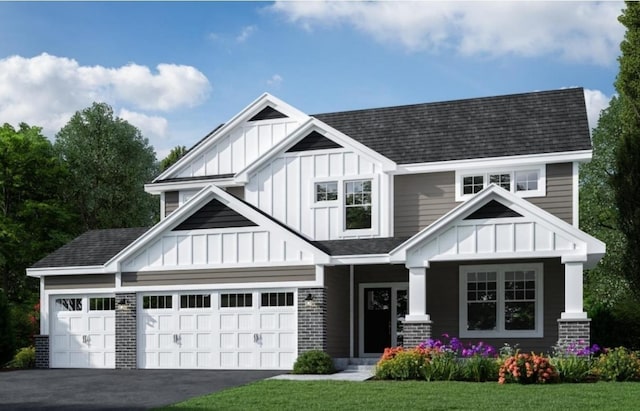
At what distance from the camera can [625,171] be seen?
2562cm

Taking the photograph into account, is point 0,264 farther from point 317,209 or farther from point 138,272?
point 317,209

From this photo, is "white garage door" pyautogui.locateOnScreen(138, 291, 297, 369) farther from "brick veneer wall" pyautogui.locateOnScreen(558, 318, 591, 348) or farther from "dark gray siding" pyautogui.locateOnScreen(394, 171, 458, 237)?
"brick veneer wall" pyautogui.locateOnScreen(558, 318, 591, 348)

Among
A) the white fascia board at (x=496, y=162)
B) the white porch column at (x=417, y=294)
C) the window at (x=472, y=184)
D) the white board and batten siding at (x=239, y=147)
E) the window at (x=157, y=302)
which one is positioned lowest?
the window at (x=157, y=302)

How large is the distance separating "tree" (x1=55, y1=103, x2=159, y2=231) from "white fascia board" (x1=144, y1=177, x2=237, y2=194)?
20.2 metres

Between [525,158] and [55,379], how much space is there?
13.8 m

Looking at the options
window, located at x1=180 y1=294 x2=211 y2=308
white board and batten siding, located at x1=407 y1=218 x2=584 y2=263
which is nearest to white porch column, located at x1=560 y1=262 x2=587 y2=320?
white board and batten siding, located at x1=407 y1=218 x2=584 y2=263

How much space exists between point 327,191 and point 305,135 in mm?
1829

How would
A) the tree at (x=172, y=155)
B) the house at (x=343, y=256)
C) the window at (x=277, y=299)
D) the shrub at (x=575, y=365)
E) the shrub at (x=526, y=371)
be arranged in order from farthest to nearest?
the tree at (x=172, y=155) < the window at (x=277, y=299) < the house at (x=343, y=256) < the shrub at (x=575, y=365) < the shrub at (x=526, y=371)

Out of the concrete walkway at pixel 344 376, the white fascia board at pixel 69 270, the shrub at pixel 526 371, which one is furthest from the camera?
the white fascia board at pixel 69 270

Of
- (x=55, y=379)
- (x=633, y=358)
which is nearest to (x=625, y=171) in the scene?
(x=633, y=358)

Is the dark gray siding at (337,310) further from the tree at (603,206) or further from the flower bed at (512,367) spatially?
the tree at (603,206)

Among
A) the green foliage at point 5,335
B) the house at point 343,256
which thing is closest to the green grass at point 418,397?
the house at point 343,256

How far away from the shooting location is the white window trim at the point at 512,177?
22688 millimetres

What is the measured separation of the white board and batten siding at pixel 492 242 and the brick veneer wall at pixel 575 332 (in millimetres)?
1685
